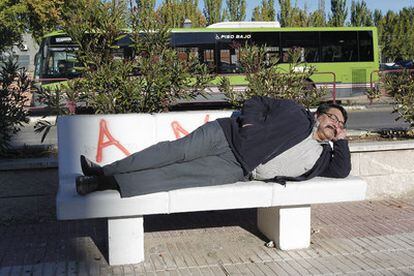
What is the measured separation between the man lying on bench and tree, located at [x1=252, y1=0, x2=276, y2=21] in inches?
1267

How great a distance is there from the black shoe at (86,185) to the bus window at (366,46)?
19.2 metres

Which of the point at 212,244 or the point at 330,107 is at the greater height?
the point at 330,107

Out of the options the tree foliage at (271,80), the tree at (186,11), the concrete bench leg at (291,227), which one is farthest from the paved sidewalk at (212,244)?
the tree at (186,11)

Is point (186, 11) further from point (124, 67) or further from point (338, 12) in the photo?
point (124, 67)

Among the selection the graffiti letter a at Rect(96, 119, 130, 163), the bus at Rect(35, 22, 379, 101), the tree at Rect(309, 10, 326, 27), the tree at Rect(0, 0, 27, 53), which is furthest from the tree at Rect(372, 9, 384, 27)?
the graffiti letter a at Rect(96, 119, 130, 163)

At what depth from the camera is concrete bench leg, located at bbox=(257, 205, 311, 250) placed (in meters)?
4.41

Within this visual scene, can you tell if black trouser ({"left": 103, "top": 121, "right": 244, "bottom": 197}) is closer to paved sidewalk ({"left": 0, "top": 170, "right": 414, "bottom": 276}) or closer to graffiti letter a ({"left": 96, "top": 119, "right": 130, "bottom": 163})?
paved sidewalk ({"left": 0, "top": 170, "right": 414, "bottom": 276})

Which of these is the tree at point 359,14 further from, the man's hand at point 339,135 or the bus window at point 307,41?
the man's hand at point 339,135

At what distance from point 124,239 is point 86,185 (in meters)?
0.53

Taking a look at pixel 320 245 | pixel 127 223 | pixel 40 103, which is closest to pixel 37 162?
pixel 40 103

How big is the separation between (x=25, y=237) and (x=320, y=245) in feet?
8.40

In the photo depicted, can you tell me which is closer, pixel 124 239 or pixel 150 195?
pixel 150 195

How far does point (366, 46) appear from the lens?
21.7 metres

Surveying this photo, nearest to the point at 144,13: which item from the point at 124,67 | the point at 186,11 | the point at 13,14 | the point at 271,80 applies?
the point at 124,67
